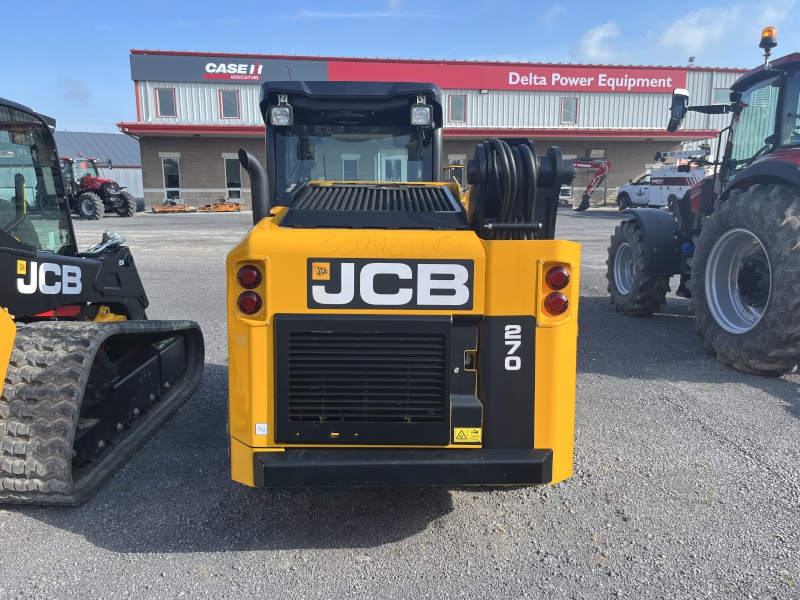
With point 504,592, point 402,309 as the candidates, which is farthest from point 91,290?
point 504,592

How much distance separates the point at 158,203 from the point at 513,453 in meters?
31.5

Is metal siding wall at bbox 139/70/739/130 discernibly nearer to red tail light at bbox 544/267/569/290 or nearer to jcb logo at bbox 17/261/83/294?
jcb logo at bbox 17/261/83/294

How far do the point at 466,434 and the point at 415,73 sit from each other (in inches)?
1205

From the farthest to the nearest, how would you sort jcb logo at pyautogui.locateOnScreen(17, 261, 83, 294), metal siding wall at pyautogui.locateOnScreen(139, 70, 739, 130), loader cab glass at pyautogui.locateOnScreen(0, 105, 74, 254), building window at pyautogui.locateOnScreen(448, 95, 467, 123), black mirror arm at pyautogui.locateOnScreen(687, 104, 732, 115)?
building window at pyautogui.locateOnScreen(448, 95, 467, 123), metal siding wall at pyautogui.locateOnScreen(139, 70, 739, 130), black mirror arm at pyautogui.locateOnScreen(687, 104, 732, 115), loader cab glass at pyautogui.locateOnScreen(0, 105, 74, 254), jcb logo at pyautogui.locateOnScreen(17, 261, 83, 294)

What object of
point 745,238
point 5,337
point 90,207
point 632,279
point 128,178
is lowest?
point 632,279

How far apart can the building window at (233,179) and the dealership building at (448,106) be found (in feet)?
0.16

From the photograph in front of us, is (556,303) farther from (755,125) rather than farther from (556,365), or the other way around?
(755,125)

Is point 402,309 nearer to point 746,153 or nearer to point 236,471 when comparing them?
point 236,471

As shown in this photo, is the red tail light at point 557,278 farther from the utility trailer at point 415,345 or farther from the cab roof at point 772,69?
the cab roof at point 772,69

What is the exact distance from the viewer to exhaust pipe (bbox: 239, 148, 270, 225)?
3480 mm

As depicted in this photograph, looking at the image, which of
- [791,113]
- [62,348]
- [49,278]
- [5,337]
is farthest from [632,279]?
[5,337]

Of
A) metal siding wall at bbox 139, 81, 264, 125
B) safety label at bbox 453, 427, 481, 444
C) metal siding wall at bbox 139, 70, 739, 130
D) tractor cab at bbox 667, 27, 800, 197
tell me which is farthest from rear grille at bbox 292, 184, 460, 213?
metal siding wall at bbox 139, 81, 264, 125

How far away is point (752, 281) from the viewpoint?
570cm

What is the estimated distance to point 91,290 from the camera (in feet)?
14.4
